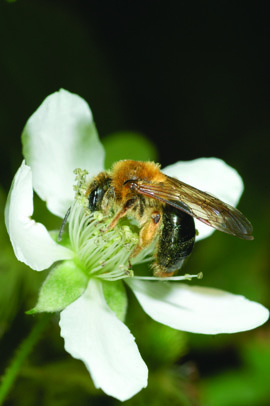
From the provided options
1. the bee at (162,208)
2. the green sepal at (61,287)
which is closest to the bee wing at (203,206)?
the bee at (162,208)

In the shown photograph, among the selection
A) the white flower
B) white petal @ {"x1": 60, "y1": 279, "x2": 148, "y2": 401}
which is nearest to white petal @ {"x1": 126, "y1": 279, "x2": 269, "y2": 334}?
the white flower

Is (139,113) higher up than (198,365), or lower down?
higher up

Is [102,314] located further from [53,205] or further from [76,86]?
[76,86]

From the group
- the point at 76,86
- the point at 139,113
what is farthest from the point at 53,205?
the point at 139,113

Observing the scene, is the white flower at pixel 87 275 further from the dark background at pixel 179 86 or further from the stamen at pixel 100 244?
the dark background at pixel 179 86

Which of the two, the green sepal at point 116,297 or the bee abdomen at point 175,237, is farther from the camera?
the green sepal at point 116,297

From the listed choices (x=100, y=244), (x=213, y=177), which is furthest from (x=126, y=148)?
(x=100, y=244)

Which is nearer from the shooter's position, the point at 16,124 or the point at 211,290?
the point at 211,290
